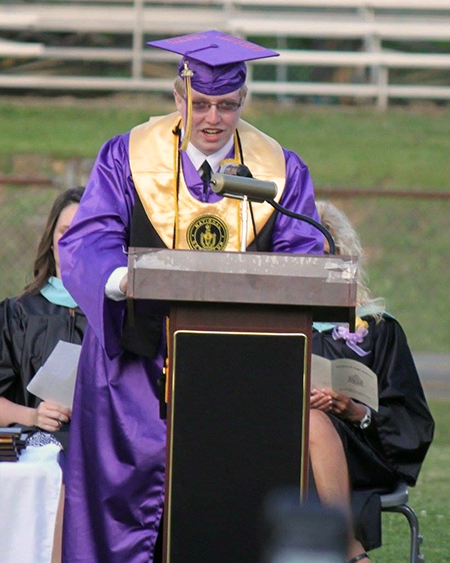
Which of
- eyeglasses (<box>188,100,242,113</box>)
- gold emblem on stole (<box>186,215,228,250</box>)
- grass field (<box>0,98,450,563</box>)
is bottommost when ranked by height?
grass field (<box>0,98,450,563</box>)

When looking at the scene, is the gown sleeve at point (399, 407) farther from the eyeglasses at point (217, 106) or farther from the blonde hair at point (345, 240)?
the eyeglasses at point (217, 106)

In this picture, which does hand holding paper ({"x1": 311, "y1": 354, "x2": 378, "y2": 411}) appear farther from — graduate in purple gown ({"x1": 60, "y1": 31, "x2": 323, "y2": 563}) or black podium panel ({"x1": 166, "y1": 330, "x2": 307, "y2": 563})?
black podium panel ({"x1": 166, "y1": 330, "x2": 307, "y2": 563})

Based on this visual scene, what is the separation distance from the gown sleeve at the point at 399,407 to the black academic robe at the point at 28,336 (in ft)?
3.96

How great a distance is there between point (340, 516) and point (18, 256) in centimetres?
997

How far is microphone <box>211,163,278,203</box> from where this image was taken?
134 inches

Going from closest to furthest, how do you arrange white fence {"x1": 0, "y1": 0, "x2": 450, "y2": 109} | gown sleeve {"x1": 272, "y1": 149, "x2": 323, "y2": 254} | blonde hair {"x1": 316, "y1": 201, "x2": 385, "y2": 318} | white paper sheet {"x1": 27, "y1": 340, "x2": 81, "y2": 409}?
gown sleeve {"x1": 272, "y1": 149, "x2": 323, "y2": 254} → white paper sheet {"x1": 27, "y1": 340, "x2": 81, "y2": 409} → blonde hair {"x1": 316, "y1": 201, "x2": 385, "y2": 318} → white fence {"x1": 0, "y1": 0, "x2": 450, "y2": 109}

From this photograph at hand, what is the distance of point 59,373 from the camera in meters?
4.77

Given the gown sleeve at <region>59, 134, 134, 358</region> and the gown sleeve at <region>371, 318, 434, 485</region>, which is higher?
the gown sleeve at <region>59, 134, 134, 358</region>

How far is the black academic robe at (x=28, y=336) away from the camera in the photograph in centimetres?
536

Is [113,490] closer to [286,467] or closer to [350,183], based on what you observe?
[286,467]

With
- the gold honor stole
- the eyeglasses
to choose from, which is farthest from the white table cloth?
the eyeglasses

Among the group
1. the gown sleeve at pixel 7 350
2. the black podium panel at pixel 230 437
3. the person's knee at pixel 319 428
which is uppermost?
the black podium panel at pixel 230 437

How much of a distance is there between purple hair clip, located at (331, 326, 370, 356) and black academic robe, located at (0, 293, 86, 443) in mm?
1015

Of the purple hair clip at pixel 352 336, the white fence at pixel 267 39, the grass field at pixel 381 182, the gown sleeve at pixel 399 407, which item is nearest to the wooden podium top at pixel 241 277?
the gown sleeve at pixel 399 407
